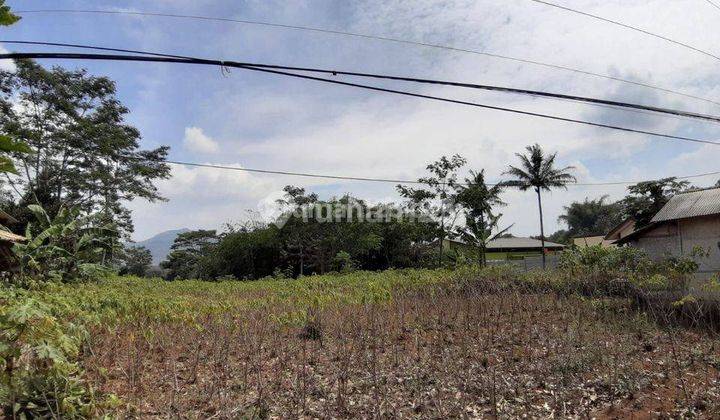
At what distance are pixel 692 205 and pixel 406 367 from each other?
827 inches

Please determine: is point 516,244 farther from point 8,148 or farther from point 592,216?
point 8,148

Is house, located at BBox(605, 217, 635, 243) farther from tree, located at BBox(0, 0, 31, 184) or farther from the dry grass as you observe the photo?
tree, located at BBox(0, 0, 31, 184)

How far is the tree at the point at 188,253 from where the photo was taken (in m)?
33.6

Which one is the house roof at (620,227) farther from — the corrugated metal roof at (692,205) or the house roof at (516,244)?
the corrugated metal roof at (692,205)

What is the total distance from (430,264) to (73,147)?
16301 millimetres

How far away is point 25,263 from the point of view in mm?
10914

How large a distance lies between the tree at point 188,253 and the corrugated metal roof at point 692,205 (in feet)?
85.3

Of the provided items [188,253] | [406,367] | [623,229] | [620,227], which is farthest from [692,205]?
[188,253]

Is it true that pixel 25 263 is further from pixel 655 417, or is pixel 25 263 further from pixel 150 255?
pixel 150 255

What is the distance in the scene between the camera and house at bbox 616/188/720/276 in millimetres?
19109

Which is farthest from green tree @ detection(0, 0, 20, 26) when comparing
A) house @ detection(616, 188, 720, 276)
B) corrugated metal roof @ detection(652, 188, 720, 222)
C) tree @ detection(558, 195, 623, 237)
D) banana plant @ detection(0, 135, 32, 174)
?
tree @ detection(558, 195, 623, 237)

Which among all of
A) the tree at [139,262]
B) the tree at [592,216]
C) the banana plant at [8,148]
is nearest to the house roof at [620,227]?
the tree at [592,216]

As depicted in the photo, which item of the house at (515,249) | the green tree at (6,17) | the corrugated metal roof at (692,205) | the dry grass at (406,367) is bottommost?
the dry grass at (406,367)

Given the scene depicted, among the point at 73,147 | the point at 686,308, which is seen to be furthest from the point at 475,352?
the point at 73,147
